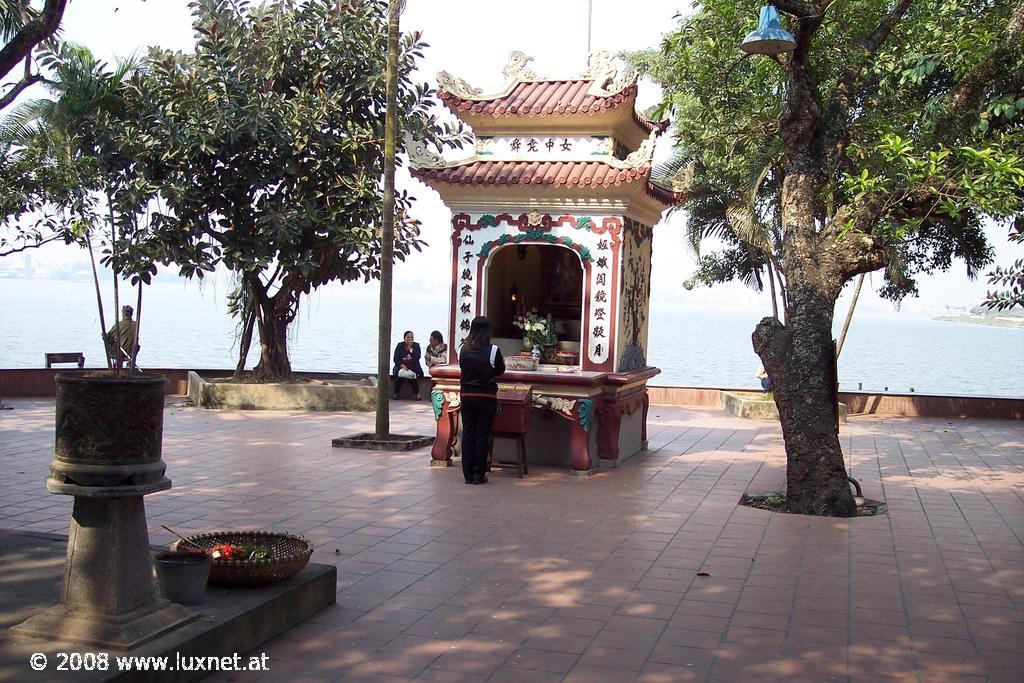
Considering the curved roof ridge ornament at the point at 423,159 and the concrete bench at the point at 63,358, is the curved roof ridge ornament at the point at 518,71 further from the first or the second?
the concrete bench at the point at 63,358

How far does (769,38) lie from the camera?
25.2 feet

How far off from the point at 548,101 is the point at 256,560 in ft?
24.7

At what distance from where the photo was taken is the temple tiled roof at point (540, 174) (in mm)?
10773

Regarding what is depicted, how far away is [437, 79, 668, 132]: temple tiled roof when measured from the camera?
11.1 m

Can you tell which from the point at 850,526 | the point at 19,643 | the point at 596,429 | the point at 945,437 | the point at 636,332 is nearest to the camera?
the point at 19,643

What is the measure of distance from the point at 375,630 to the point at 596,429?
6164mm

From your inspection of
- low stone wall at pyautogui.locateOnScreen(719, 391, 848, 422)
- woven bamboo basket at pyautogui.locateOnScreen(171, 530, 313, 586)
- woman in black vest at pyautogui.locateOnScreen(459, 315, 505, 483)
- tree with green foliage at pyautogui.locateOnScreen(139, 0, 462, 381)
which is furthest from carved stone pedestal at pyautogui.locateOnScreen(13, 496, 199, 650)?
low stone wall at pyautogui.locateOnScreen(719, 391, 848, 422)

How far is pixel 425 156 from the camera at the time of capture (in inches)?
450

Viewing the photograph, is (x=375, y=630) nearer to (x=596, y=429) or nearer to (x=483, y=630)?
(x=483, y=630)

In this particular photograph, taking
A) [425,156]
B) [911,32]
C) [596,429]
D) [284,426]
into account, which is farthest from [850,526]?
[284,426]

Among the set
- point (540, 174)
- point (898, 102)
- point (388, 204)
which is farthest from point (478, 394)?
point (898, 102)

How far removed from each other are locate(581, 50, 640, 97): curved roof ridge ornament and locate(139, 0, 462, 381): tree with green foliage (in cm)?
539

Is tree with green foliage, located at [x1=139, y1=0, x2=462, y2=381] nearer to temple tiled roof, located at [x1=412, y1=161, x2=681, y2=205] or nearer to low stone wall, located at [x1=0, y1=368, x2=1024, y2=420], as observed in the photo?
low stone wall, located at [x1=0, y1=368, x2=1024, y2=420]

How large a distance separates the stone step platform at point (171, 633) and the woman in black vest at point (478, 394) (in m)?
4.22
